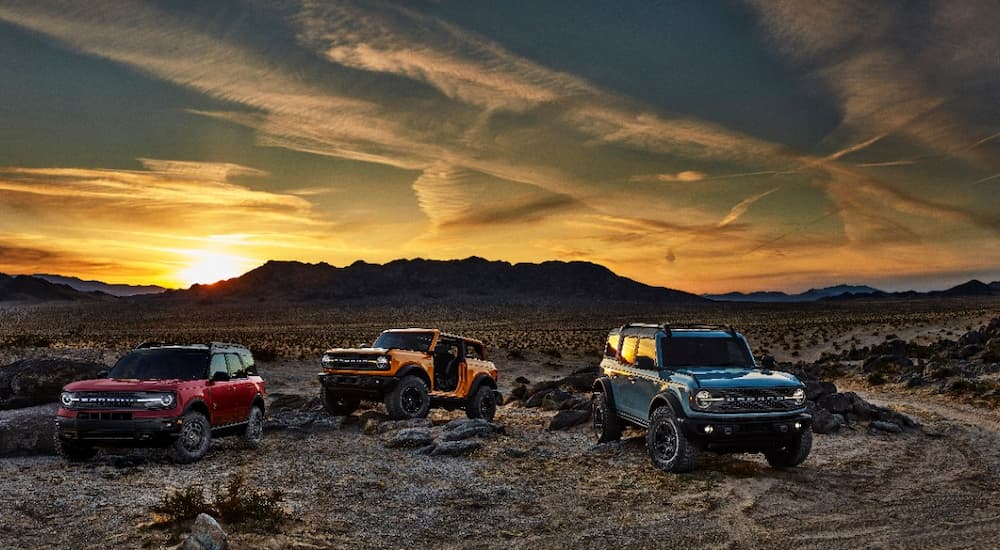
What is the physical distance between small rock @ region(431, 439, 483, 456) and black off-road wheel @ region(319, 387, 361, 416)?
4579mm

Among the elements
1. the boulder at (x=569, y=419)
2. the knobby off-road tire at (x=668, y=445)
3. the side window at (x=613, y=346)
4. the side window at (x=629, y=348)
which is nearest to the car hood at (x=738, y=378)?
the knobby off-road tire at (x=668, y=445)

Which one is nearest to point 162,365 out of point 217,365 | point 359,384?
point 217,365

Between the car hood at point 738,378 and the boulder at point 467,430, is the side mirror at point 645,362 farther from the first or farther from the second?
the boulder at point 467,430

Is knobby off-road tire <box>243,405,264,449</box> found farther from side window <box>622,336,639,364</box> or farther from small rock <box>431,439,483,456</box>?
side window <box>622,336,639,364</box>

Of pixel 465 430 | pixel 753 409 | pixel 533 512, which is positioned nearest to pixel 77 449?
pixel 465 430

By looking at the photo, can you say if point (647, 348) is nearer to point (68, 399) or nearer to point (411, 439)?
point (411, 439)

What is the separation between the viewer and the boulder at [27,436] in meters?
13.1

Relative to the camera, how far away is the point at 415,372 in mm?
17344

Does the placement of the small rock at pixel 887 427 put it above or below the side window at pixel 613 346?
below

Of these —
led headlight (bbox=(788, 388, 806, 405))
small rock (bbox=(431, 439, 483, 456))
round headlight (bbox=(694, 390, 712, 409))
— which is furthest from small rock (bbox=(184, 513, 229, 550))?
led headlight (bbox=(788, 388, 806, 405))

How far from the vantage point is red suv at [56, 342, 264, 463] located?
11898 mm

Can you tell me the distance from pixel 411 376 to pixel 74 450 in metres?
6.99

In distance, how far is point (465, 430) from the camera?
50.1ft

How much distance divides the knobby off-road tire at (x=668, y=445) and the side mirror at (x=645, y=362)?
0.81m
